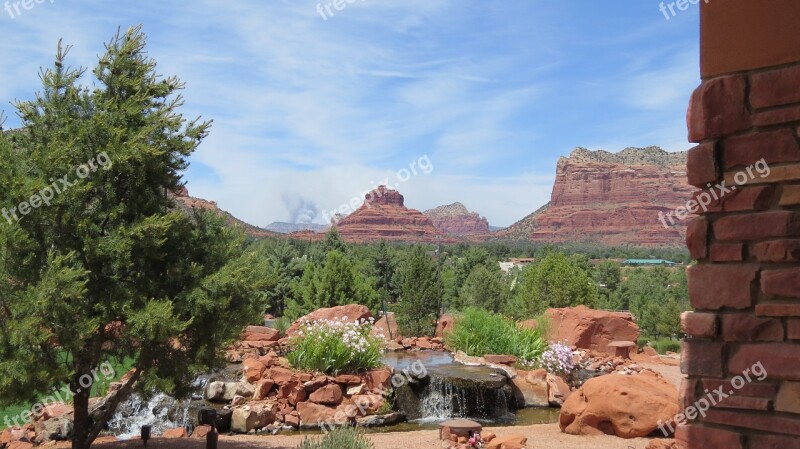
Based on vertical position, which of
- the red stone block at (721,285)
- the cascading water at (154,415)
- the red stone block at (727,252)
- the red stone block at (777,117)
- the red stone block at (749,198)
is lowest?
the cascading water at (154,415)

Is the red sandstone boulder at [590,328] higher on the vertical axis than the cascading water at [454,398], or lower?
higher

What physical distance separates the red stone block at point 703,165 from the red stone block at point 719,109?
0.05 meters

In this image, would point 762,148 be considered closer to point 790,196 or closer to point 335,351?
point 790,196

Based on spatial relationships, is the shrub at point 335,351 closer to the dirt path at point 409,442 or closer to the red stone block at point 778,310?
the dirt path at point 409,442

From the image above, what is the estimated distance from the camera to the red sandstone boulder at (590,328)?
2180cm

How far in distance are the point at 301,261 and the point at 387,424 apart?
2469 centimetres

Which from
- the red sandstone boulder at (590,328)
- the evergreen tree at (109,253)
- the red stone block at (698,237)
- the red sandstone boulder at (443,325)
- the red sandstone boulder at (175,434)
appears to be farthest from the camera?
the red sandstone boulder at (443,325)

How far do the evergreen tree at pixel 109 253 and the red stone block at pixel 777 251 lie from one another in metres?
6.01

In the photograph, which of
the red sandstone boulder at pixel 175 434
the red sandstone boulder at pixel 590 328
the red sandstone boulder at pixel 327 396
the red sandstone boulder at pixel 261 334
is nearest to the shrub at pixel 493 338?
the red sandstone boulder at pixel 590 328

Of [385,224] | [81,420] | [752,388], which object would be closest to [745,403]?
[752,388]

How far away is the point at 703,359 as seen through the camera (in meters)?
2.77

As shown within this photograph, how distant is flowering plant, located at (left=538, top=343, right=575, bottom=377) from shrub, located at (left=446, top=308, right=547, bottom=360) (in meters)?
0.72

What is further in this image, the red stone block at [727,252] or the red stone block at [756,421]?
the red stone block at [727,252]

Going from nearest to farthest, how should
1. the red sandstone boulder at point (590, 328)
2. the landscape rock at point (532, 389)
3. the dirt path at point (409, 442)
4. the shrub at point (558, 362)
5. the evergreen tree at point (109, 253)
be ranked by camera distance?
the evergreen tree at point (109, 253) < the dirt path at point (409, 442) < the landscape rock at point (532, 389) < the shrub at point (558, 362) < the red sandstone boulder at point (590, 328)
